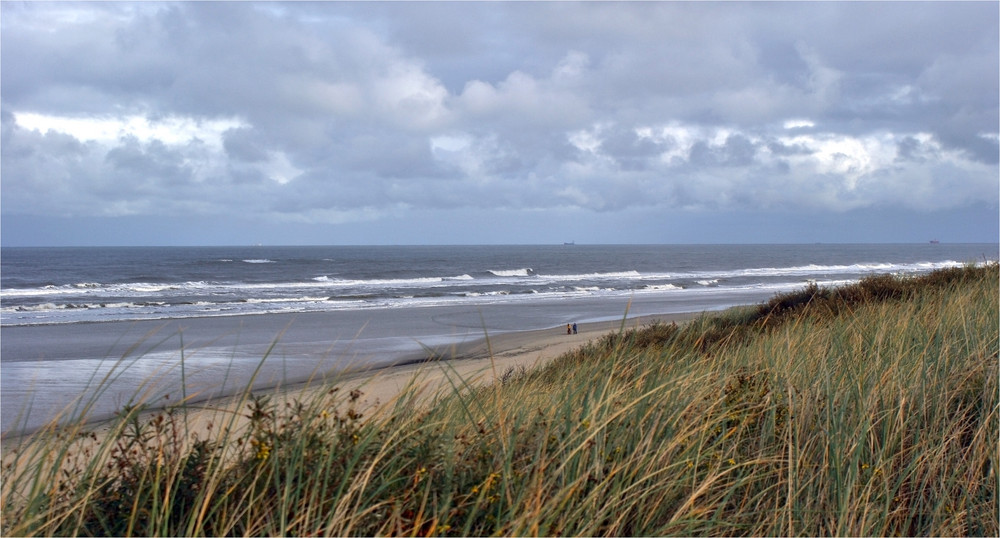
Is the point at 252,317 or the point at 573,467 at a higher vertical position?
the point at 573,467

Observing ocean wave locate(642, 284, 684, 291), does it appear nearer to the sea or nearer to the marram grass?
the sea

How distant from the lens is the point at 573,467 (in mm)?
2797

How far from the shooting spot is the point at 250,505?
7.53 feet

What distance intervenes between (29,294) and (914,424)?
41.3m

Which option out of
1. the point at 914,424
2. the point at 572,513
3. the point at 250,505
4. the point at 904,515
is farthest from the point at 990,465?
the point at 250,505

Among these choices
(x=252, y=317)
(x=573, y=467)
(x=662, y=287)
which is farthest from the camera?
(x=662, y=287)

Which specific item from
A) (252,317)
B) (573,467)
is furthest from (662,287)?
(573,467)

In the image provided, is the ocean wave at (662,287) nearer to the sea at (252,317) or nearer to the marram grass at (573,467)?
the sea at (252,317)

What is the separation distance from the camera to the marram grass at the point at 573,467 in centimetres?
241

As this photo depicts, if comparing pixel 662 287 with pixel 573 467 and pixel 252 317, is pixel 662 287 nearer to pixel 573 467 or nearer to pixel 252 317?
pixel 252 317

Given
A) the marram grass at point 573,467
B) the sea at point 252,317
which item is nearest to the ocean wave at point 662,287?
the sea at point 252,317

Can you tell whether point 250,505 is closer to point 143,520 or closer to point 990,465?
point 143,520

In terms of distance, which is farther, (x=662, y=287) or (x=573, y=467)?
(x=662, y=287)

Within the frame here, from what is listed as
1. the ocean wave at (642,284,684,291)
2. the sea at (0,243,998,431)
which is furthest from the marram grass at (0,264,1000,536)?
the ocean wave at (642,284,684,291)
